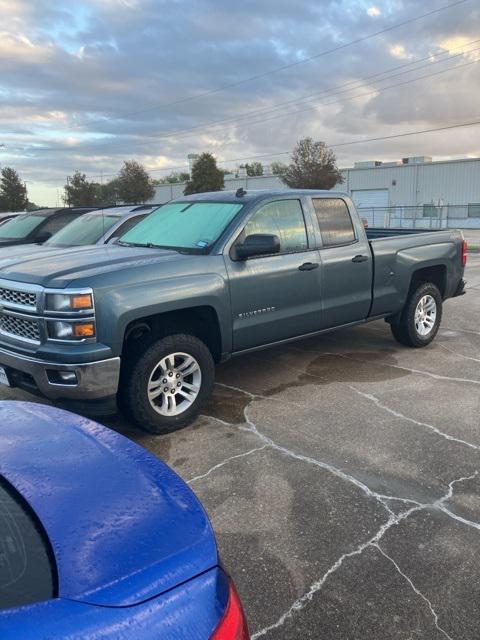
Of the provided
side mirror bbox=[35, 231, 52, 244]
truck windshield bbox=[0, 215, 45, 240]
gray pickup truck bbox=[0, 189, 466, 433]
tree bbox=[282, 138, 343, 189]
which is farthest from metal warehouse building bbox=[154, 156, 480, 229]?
gray pickup truck bbox=[0, 189, 466, 433]

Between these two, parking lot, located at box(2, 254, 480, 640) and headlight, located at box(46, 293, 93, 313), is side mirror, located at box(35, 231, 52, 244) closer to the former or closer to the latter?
parking lot, located at box(2, 254, 480, 640)

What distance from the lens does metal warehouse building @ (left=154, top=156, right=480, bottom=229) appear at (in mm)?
44156

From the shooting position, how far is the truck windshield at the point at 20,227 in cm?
1091

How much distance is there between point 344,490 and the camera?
3508mm

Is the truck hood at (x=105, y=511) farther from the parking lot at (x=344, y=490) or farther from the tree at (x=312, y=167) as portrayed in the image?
the tree at (x=312, y=167)

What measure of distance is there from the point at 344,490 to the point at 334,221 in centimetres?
309

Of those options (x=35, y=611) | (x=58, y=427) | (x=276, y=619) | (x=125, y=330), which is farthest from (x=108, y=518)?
(x=125, y=330)

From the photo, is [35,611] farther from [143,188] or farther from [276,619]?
[143,188]

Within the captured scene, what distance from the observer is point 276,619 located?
2.47 metres

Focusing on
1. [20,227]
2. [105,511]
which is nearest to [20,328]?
[105,511]

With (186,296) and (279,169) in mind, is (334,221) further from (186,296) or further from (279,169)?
(279,169)

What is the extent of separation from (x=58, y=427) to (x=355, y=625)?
1.55m

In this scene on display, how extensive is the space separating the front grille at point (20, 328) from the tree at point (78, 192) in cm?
4484

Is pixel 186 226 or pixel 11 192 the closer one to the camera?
pixel 186 226
